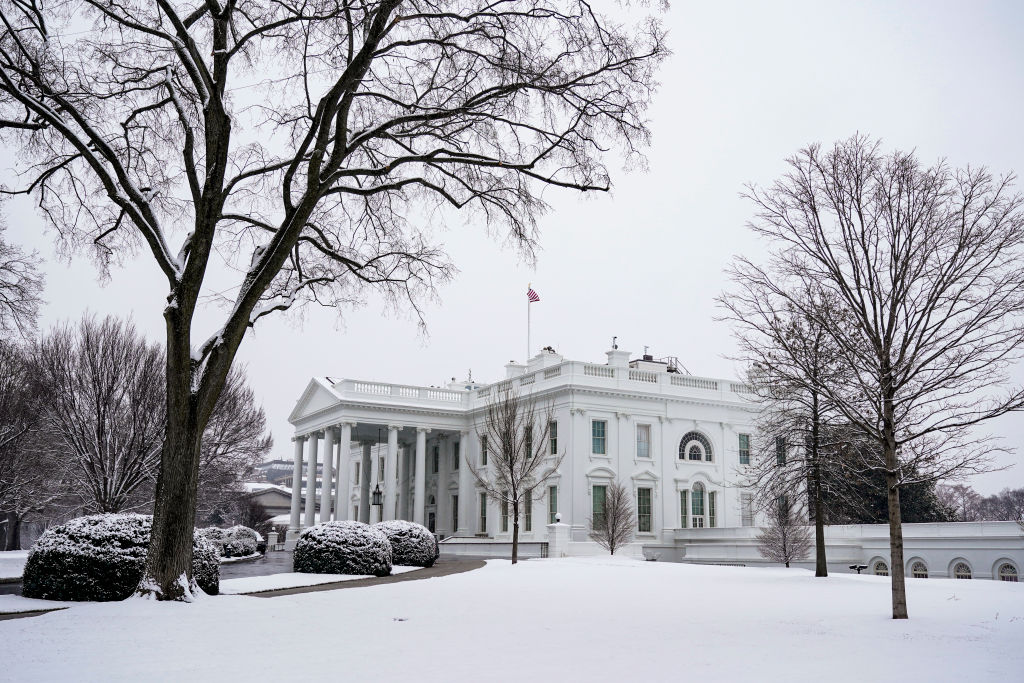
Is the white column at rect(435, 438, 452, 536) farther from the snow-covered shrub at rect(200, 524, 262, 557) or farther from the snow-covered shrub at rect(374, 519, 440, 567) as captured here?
the snow-covered shrub at rect(374, 519, 440, 567)

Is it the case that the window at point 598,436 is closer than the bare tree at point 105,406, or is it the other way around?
the bare tree at point 105,406

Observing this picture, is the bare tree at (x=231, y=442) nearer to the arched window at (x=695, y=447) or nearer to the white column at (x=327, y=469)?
the white column at (x=327, y=469)

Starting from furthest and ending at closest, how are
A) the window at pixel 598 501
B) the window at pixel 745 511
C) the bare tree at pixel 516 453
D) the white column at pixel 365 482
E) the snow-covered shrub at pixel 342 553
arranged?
the white column at pixel 365 482 < the window at pixel 745 511 < the window at pixel 598 501 < the bare tree at pixel 516 453 < the snow-covered shrub at pixel 342 553

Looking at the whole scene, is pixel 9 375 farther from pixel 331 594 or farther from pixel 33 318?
pixel 331 594

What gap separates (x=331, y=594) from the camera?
16.0 meters

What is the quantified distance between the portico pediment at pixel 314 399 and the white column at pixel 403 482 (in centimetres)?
645

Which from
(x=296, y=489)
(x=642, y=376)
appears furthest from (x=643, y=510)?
(x=296, y=489)

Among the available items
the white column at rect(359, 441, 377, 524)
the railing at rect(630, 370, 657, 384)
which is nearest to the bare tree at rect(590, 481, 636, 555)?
the railing at rect(630, 370, 657, 384)

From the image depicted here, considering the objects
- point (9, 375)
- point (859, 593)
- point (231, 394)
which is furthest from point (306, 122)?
point (231, 394)

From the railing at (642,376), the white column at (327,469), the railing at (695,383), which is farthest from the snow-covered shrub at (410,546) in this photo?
the white column at (327,469)

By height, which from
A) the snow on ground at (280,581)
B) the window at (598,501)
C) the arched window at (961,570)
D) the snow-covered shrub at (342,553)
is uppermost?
the window at (598,501)

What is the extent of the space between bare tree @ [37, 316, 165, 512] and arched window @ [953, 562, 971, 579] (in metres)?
29.9

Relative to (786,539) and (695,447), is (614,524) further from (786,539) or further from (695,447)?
(695,447)

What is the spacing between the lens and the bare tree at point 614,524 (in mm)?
37781
